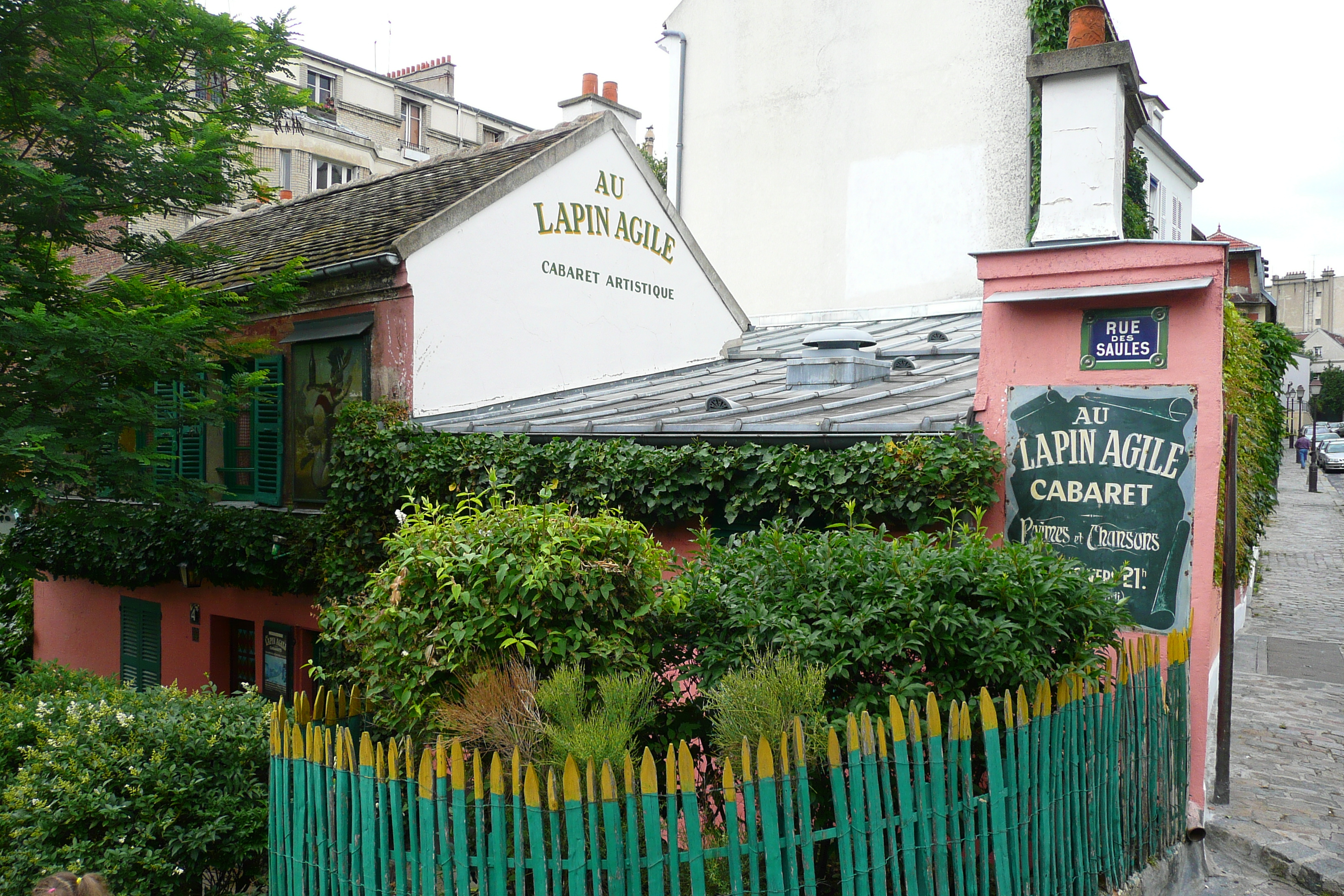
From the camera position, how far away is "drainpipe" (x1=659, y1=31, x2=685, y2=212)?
18.5 m

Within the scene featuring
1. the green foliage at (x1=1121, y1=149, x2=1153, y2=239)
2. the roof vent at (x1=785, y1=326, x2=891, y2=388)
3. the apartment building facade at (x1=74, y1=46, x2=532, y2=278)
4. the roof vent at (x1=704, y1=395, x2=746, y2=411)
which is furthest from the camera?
the apartment building facade at (x1=74, y1=46, x2=532, y2=278)

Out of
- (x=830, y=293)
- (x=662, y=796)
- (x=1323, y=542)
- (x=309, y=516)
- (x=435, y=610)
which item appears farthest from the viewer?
(x=1323, y=542)

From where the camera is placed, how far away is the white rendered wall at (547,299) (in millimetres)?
9602

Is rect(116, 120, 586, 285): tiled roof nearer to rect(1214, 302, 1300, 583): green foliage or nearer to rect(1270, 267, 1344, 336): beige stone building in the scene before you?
rect(1214, 302, 1300, 583): green foliage

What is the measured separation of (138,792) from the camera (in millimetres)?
5461

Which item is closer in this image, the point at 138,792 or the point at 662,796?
the point at 662,796

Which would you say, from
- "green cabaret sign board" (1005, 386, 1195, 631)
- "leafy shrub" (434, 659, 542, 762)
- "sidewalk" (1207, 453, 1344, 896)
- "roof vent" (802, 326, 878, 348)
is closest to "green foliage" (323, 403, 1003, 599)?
"green cabaret sign board" (1005, 386, 1195, 631)

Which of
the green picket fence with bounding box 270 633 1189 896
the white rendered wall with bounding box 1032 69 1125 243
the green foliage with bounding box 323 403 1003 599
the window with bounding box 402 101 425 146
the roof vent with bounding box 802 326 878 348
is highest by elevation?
the window with bounding box 402 101 425 146

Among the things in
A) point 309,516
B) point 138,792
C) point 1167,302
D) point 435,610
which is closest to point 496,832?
point 435,610

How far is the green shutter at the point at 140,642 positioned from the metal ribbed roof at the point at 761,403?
5.71 m

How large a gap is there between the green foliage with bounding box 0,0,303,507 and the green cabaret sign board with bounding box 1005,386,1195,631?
6385 millimetres

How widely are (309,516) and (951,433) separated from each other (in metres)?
6.89

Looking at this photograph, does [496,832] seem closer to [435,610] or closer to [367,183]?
[435,610]

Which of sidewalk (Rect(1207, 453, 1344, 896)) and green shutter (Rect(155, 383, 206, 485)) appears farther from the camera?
green shutter (Rect(155, 383, 206, 485))
